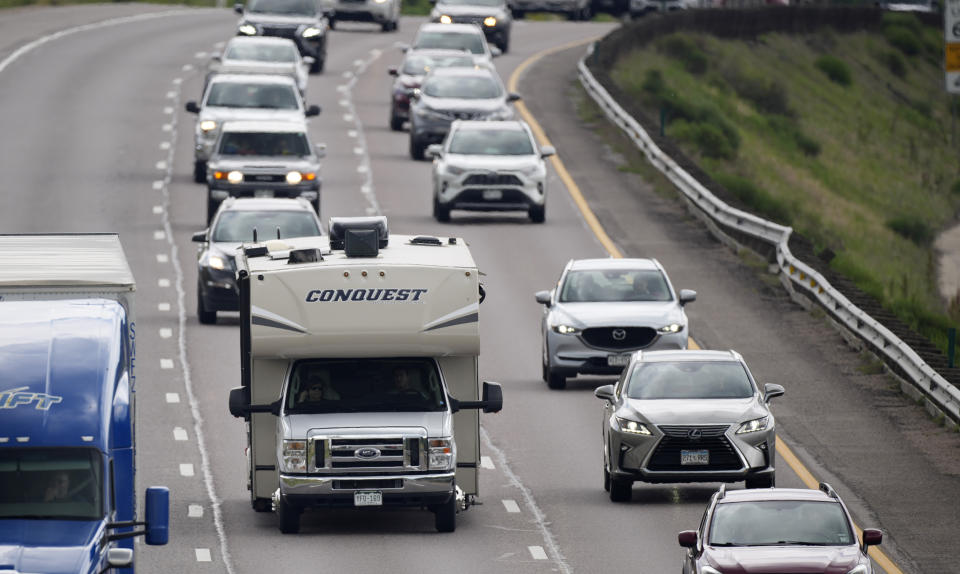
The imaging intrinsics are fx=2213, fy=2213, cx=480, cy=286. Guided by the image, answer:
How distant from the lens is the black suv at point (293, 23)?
207 feet

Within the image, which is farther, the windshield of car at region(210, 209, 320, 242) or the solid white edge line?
the windshield of car at region(210, 209, 320, 242)

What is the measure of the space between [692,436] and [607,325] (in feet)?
22.1

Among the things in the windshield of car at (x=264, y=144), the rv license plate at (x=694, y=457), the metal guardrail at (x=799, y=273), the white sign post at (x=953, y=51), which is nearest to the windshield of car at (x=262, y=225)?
the windshield of car at (x=264, y=144)

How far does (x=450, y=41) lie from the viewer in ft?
197

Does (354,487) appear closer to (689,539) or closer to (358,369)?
(358,369)

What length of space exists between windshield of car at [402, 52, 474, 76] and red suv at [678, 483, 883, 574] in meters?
37.4

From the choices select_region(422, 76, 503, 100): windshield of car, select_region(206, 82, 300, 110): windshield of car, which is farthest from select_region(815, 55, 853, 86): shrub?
select_region(206, 82, 300, 110): windshield of car

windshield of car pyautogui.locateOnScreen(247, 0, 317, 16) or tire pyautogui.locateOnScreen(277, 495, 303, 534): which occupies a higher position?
tire pyautogui.locateOnScreen(277, 495, 303, 534)

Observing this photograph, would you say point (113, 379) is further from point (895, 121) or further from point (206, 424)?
point (895, 121)

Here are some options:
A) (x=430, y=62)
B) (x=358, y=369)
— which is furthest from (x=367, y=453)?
(x=430, y=62)

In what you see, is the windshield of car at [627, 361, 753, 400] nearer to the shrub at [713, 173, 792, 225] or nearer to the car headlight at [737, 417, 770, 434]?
the car headlight at [737, 417, 770, 434]

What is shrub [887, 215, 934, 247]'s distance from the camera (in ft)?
202

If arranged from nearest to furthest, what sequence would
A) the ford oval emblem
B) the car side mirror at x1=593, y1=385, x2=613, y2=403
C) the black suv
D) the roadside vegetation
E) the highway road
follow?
1. the ford oval emblem
2. the highway road
3. the car side mirror at x1=593, y1=385, x2=613, y2=403
4. the roadside vegetation
5. the black suv

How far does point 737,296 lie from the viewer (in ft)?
124
